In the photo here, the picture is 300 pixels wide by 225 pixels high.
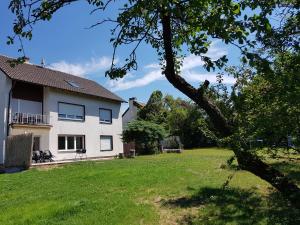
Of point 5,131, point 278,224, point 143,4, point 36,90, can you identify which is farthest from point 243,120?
point 36,90

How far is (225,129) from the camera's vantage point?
613cm

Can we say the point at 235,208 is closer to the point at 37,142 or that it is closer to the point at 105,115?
the point at 37,142

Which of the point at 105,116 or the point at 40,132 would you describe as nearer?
the point at 40,132

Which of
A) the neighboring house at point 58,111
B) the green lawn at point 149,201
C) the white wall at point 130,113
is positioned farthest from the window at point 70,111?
the white wall at point 130,113

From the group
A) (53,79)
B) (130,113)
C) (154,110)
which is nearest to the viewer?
(53,79)

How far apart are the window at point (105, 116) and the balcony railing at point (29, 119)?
7567 mm

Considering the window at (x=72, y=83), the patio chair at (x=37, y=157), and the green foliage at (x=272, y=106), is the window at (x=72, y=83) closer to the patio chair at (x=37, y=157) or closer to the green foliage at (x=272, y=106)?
the patio chair at (x=37, y=157)

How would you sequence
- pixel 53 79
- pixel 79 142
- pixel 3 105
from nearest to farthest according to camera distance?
pixel 3 105, pixel 53 79, pixel 79 142

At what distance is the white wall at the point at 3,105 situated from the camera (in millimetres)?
26230

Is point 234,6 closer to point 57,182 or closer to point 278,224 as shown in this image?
point 278,224

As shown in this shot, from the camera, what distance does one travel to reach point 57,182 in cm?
1555

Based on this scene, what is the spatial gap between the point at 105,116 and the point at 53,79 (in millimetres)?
6837

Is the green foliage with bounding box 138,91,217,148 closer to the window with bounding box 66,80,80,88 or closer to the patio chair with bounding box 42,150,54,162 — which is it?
the window with bounding box 66,80,80,88

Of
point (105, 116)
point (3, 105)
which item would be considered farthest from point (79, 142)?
point (3, 105)
